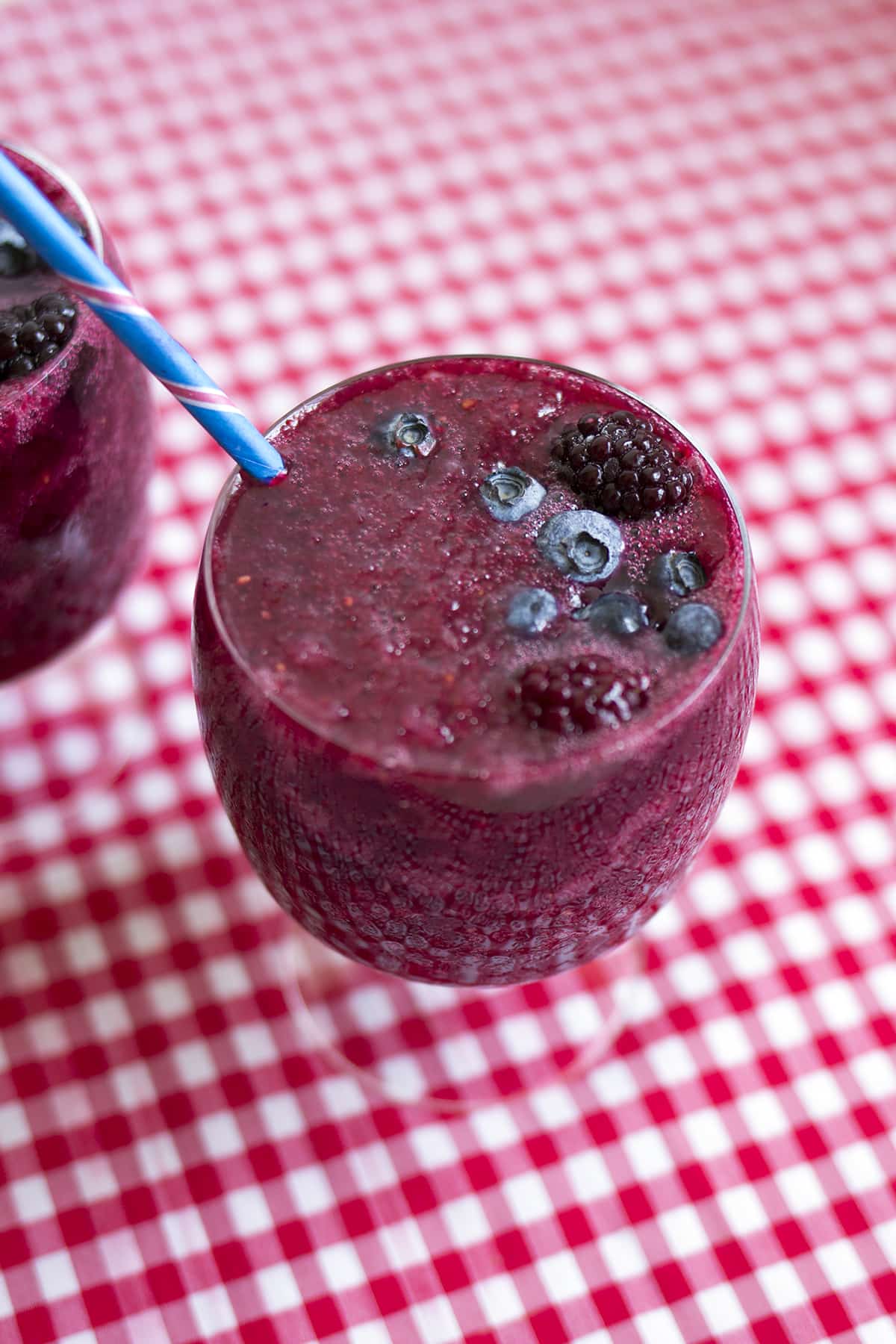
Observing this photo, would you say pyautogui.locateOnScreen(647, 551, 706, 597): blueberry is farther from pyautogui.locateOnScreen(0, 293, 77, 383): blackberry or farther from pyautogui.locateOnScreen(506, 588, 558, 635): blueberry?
pyautogui.locateOnScreen(0, 293, 77, 383): blackberry

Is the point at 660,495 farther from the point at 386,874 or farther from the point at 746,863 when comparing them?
the point at 746,863

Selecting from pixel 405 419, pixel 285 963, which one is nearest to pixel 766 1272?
A: pixel 285 963

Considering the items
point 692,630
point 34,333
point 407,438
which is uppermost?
point 34,333

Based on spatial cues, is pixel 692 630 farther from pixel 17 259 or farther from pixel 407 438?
pixel 17 259

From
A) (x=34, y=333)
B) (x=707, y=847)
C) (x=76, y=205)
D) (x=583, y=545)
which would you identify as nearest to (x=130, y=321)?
(x=34, y=333)

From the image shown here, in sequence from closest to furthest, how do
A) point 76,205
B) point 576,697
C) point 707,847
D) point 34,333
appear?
point 576,697
point 34,333
point 76,205
point 707,847

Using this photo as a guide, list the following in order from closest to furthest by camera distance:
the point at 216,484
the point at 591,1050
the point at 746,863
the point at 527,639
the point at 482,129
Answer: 1. the point at 527,639
2. the point at 591,1050
3. the point at 746,863
4. the point at 216,484
5. the point at 482,129
